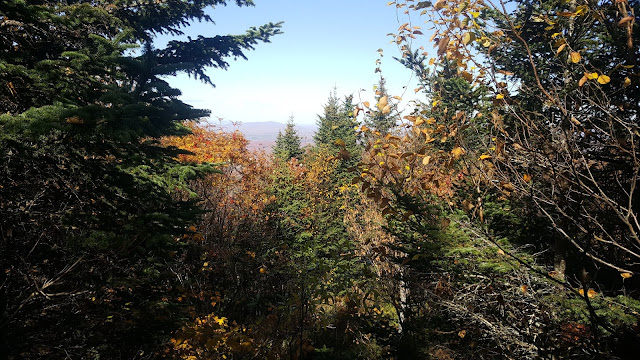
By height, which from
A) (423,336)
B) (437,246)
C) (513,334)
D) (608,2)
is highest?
(608,2)

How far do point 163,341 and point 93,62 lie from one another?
255 inches

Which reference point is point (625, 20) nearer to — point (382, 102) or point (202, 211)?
point (382, 102)

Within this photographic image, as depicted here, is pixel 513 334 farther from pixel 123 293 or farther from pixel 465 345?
pixel 123 293

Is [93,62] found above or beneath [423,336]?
above

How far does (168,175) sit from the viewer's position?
7008mm

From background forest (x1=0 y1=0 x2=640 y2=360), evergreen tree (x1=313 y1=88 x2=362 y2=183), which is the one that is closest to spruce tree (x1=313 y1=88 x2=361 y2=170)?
evergreen tree (x1=313 y1=88 x2=362 y2=183)

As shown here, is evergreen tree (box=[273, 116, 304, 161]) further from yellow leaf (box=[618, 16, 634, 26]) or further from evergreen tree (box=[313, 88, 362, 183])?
yellow leaf (box=[618, 16, 634, 26])

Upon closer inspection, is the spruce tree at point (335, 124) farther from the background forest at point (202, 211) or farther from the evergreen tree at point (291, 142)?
the background forest at point (202, 211)

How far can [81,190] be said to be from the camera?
5926mm

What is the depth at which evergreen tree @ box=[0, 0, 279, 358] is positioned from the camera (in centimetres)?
445

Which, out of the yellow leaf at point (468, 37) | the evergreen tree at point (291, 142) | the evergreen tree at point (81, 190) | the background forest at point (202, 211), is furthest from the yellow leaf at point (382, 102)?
the evergreen tree at point (291, 142)

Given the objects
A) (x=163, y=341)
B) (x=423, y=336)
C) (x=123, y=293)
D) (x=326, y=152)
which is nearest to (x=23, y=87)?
(x=123, y=293)

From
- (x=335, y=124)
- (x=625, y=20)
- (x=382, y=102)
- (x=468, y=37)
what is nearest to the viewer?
(x=625, y=20)

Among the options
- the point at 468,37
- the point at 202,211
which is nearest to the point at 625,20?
the point at 468,37
